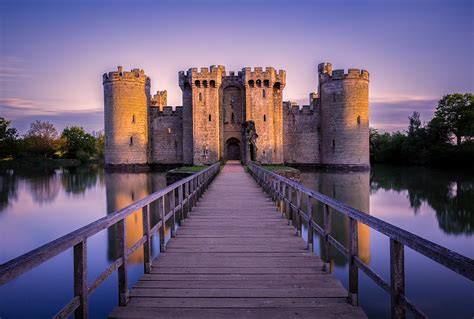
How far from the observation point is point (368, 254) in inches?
348

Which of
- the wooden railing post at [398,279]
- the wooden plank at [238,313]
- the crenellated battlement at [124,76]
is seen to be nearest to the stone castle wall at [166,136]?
the crenellated battlement at [124,76]

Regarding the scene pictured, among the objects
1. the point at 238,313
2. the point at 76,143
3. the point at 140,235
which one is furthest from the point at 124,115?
the point at 238,313

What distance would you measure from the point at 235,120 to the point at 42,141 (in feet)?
120

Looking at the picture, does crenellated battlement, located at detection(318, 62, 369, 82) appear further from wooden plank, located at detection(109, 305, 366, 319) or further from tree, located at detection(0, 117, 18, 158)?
tree, located at detection(0, 117, 18, 158)

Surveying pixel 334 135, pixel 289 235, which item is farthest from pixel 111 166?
pixel 289 235

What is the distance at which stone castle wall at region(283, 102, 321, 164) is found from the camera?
119 ft

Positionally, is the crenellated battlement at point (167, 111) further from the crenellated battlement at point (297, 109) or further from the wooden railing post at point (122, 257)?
the wooden railing post at point (122, 257)

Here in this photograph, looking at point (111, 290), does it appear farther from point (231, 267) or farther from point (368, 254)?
point (368, 254)

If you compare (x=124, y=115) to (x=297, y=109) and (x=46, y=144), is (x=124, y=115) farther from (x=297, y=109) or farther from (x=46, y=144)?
(x=46, y=144)

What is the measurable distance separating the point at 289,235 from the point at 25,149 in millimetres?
57247

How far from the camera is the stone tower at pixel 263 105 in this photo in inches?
1268

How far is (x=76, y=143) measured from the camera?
6147 centimetres

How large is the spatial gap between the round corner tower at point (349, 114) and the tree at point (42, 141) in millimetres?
43929

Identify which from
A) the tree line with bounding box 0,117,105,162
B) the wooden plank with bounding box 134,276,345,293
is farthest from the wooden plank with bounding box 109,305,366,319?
the tree line with bounding box 0,117,105,162
